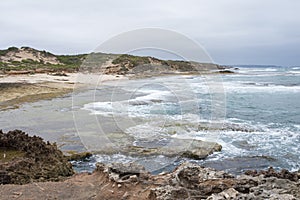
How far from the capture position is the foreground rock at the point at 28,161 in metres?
8.20

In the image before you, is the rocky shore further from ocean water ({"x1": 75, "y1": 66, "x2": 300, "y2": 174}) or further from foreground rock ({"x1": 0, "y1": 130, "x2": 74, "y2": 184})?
ocean water ({"x1": 75, "y1": 66, "x2": 300, "y2": 174})

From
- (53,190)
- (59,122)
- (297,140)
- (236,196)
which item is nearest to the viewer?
(236,196)

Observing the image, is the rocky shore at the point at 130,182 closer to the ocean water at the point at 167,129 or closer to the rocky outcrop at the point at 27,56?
the ocean water at the point at 167,129

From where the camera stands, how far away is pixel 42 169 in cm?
884

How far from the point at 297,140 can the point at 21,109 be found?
16225mm

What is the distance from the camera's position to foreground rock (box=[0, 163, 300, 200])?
19.3 ft

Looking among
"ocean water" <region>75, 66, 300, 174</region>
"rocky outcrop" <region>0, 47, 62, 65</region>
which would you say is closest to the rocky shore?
"ocean water" <region>75, 66, 300, 174</region>

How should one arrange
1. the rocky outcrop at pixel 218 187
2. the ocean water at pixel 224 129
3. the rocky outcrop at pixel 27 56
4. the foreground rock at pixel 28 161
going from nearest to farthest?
the rocky outcrop at pixel 218 187
the foreground rock at pixel 28 161
the ocean water at pixel 224 129
the rocky outcrop at pixel 27 56

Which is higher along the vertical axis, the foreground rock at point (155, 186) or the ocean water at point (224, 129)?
the foreground rock at point (155, 186)

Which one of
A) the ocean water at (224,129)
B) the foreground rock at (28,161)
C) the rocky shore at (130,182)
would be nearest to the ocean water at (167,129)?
the ocean water at (224,129)

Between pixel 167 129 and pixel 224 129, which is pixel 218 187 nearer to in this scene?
pixel 167 129

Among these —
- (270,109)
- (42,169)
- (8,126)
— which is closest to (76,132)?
(8,126)

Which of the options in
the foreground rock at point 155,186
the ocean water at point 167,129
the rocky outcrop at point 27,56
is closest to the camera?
the foreground rock at point 155,186

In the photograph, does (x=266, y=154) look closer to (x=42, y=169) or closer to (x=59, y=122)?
(x=42, y=169)
